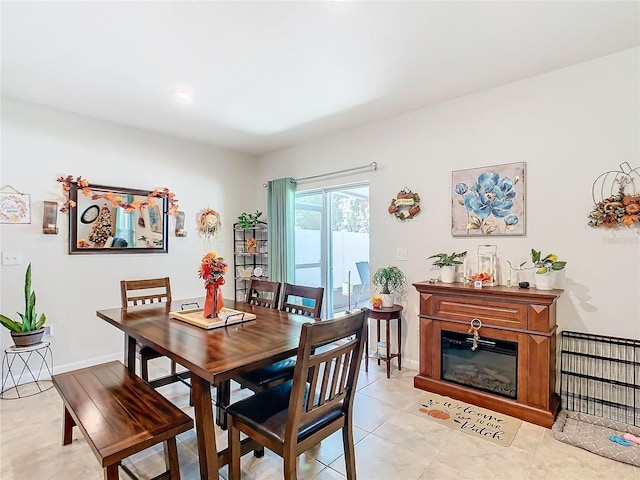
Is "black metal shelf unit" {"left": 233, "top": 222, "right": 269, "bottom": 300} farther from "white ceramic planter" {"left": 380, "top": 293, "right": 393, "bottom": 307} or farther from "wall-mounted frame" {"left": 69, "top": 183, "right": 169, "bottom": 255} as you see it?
"white ceramic planter" {"left": 380, "top": 293, "right": 393, "bottom": 307}

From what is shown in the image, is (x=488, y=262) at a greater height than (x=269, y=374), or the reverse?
(x=488, y=262)

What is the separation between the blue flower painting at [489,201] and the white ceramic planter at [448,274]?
0.35 m

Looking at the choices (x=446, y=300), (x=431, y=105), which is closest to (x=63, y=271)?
(x=446, y=300)

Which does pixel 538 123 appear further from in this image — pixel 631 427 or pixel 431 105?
pixel 631 427

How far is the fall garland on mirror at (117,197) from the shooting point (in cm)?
334

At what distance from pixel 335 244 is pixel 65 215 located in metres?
2.96

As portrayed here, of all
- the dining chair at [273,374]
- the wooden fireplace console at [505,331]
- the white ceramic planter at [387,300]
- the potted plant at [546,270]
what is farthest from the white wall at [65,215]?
the potted plant at [546,270]

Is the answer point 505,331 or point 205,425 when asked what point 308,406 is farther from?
point 505,331

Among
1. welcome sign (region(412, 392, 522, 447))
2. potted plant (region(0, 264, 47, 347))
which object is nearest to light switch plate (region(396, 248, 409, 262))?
welcome sign (region(412, 392, 522, 447))

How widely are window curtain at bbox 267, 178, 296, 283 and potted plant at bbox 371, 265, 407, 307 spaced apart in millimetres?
1402

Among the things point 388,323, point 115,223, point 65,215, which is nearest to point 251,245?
point 115,223

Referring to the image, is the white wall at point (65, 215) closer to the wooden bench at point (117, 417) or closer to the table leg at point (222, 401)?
the wooden bench at point (117, 417)

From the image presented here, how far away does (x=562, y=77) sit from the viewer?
8.50ft

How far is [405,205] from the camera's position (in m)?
3.41
